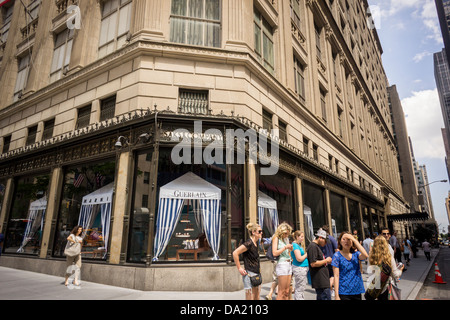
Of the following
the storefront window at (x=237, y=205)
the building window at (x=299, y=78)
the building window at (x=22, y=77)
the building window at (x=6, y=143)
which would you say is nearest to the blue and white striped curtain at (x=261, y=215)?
the storefront window at (x=237, y=205)

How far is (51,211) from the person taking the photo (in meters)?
12.2

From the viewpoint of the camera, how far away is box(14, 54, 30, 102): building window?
18.0 m

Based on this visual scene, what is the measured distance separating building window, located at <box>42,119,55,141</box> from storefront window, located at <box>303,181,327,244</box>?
566 inches

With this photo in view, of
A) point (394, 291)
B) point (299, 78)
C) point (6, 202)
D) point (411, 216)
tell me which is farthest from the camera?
point (411, 216)

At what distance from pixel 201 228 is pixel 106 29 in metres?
11.4

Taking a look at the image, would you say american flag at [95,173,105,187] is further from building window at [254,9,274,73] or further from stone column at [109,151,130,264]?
building window at [254,9,274,73]

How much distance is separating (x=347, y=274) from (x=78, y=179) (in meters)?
11.5

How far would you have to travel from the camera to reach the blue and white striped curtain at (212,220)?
9492 mm

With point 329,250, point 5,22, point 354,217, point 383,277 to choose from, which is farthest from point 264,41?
point 5,22

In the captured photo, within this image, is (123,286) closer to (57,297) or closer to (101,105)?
(57,297)

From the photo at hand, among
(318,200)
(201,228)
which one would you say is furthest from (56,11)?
(318,200)

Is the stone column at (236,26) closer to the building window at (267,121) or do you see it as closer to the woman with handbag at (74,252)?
the building window at (267,121)

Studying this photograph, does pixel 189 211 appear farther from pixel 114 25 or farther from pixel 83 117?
pixel 114 25

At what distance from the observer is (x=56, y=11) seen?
17203 mm
